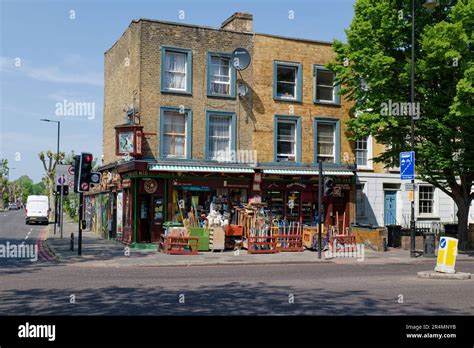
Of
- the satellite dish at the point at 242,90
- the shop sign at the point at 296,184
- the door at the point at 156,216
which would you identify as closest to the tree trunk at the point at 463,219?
the shop sign at the point at 296,184

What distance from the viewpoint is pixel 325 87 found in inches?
1187

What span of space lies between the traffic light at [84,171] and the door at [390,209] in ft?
60.5

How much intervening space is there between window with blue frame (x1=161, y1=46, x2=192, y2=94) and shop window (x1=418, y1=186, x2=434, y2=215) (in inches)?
651

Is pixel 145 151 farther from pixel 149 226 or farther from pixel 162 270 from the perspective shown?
pixel 162 270

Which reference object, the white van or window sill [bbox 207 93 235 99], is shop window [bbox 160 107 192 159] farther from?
the white van

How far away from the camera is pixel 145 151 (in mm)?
26109

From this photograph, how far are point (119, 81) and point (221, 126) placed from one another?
7112 millimetres

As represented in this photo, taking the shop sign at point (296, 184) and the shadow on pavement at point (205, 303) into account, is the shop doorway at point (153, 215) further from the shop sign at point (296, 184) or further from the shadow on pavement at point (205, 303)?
the shadow on pavement at point (205, 303)

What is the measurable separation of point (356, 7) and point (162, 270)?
614 inches

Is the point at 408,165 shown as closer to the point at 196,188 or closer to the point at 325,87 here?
the point at 325,87

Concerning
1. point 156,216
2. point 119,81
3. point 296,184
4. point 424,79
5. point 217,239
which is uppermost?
point 119,81

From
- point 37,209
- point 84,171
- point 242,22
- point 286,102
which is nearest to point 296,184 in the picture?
point 286,102

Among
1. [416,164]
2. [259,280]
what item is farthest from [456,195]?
[259,280]

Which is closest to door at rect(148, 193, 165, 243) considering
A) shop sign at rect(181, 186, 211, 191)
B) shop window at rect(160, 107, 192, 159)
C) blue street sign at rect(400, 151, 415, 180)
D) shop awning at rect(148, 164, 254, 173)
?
shop sign at rect(181, 186, 211, 191)
